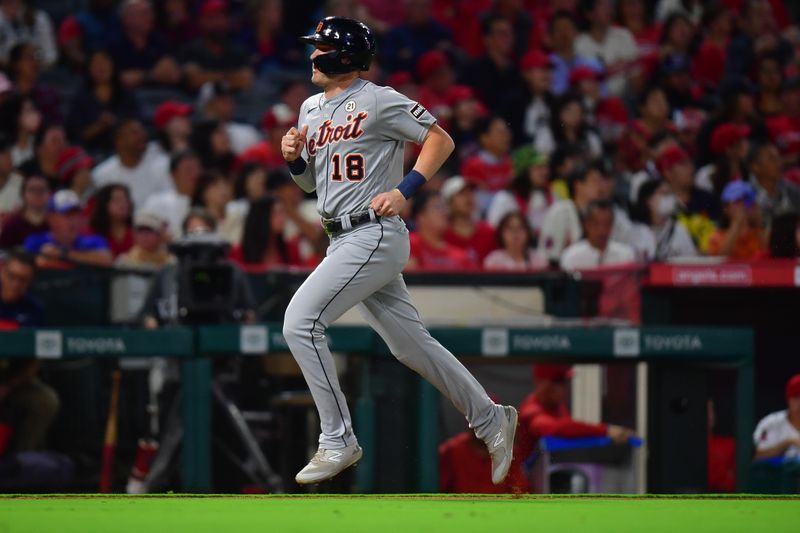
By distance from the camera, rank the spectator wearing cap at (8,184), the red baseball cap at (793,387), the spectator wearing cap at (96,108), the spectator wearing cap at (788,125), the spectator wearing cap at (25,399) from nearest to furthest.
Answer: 1. the spectator wearing cap at (25,399)
2. the red baseball cap at (793,387)
3. the spectator wearing cap at (8,184)
4. the spectator wearing cap at (96,108)
5. the spectator wearing cap at (788,125)

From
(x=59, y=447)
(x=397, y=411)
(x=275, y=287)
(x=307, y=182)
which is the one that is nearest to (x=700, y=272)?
(x=397, y=411)

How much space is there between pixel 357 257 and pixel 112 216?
14.9 feet

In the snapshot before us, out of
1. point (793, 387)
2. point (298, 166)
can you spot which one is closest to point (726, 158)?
point (793, 387)

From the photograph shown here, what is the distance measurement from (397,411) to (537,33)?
6.48 metres

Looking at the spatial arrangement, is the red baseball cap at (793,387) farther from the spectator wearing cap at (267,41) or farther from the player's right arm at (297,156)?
the spectator wearing cap at (267,41)

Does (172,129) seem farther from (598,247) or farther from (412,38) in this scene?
(598,247)

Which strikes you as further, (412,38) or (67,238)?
(412,38)

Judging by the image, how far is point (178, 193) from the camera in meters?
9.91

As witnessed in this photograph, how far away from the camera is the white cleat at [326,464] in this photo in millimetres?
5137

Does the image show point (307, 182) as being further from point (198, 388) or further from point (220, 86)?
point (220, 86)

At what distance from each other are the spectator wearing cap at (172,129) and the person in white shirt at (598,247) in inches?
128

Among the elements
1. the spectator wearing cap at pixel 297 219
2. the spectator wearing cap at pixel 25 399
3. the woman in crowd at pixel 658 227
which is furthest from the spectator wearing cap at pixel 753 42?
the spectator wearing cap at pixel 25 399

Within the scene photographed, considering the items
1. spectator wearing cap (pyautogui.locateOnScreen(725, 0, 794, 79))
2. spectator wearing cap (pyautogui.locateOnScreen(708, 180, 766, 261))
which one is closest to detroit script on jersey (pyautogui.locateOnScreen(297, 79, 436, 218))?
spectator wearing cap (pyautogui.locateOnScreen(708, 180, 766, 261))

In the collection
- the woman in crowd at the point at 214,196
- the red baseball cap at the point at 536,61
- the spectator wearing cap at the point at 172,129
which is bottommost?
the woman in crowd at the point at 214,196
